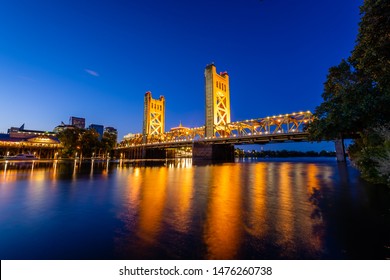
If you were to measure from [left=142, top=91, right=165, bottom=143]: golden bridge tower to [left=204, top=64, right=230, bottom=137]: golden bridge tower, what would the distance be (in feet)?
143

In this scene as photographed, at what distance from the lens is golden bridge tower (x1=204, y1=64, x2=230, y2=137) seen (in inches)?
2746

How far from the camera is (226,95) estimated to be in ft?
267

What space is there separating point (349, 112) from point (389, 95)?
172cm

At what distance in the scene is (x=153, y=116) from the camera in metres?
116

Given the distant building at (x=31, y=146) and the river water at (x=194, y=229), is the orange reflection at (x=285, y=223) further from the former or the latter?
the distant building at (x=31, y=146)

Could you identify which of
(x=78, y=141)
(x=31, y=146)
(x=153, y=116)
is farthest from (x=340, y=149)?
(x=31, y=146)

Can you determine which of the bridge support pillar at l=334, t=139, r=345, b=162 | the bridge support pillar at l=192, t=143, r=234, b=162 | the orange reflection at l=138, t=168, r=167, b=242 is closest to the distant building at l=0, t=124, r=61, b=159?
the bridge support pillar at l=192, t=143, r=234, b=162

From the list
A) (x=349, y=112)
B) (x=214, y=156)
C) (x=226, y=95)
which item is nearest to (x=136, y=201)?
(x=349, y=112)

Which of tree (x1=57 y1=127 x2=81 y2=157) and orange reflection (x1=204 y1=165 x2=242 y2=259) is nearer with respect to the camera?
orange reflection (x1=204 y1=165 x2=242 y2=259)

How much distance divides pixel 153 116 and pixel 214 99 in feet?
177

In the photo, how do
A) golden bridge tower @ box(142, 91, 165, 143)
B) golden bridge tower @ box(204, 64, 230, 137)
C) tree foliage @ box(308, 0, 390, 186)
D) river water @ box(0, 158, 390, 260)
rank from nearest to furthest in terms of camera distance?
river water @ box(0, 158, 390, 260) → tree foliage @ box(308, 0, 390, 186) → golden bridge tower @ box(204, 64, 230, 137) → golden bridge tower @ box(142, 91, 165, 143)

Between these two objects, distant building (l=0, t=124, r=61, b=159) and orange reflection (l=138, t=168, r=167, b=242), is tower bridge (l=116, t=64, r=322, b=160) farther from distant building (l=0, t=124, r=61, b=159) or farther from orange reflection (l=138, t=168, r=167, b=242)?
orange reflection (l=138, t=168, r=167, b=242)

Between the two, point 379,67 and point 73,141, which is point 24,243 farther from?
point 73,141
